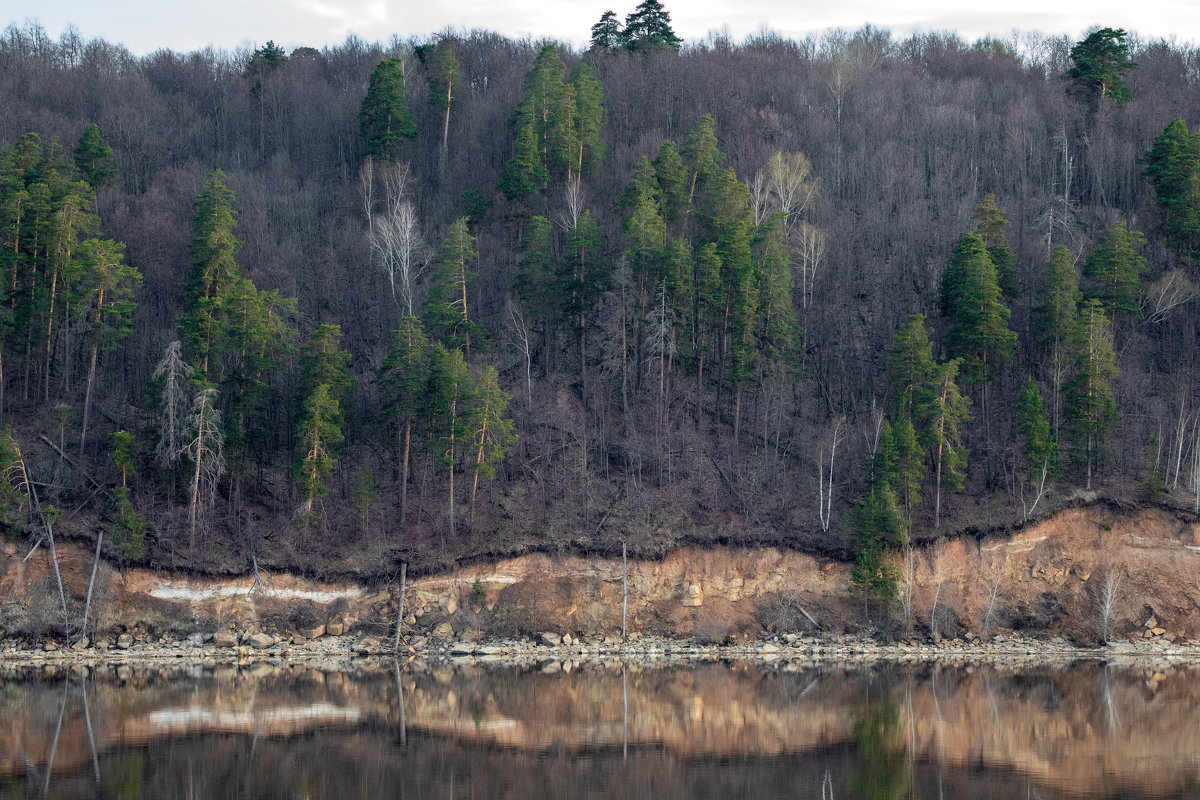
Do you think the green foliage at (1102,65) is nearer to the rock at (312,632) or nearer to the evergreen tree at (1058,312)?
the evergreen tree at (1058,312)

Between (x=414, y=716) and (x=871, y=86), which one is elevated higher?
(x=871, y=86)

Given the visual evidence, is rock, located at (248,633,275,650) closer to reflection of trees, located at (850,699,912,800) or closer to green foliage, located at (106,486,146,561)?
green foliage, located at (106,486,146,561)

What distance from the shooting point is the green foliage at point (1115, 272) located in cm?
6391

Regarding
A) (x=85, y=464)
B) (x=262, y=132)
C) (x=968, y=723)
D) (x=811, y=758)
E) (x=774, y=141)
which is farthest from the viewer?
(x=262, y=132)

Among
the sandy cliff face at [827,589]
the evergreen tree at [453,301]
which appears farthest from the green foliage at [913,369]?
the evergreen tree at [453,301]

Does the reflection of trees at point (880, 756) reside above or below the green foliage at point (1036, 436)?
below

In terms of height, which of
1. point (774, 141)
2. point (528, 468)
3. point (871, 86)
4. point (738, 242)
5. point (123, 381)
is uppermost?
point (871, 86)

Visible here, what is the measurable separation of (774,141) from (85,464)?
5343 centimetres

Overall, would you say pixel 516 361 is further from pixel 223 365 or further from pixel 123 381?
pixel 123 381

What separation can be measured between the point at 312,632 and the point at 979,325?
1412 inches

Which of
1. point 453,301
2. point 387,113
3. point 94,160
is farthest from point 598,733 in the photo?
point 387,113

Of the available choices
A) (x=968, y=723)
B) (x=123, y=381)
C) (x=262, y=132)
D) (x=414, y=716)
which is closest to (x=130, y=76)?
(x=262, y=132)

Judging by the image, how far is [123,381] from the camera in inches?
2446

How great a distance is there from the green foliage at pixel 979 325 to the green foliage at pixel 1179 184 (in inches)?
571
